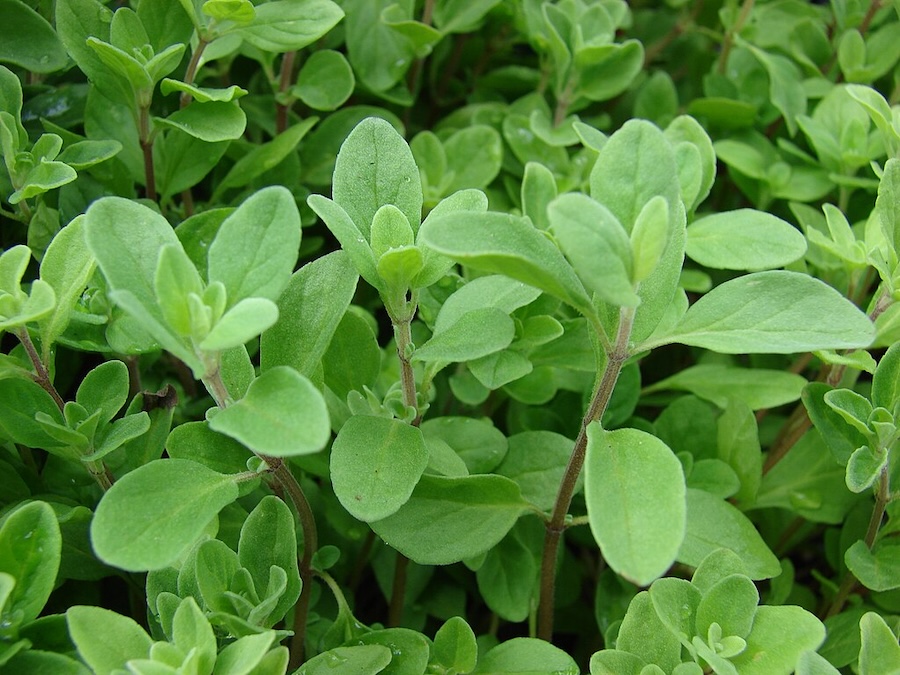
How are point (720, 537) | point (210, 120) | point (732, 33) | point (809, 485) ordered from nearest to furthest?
point (720, 537) < point (210, 120) < point (809, 485) < point (732, 33)

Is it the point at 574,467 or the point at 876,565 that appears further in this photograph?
the point at 876,565

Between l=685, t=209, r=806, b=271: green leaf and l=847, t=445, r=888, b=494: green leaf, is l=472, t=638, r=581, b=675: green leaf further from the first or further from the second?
l=685, t=209, r=806, b=271: green leaf

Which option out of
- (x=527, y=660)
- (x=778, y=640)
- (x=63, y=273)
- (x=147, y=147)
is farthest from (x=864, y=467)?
(x=147, y=147)

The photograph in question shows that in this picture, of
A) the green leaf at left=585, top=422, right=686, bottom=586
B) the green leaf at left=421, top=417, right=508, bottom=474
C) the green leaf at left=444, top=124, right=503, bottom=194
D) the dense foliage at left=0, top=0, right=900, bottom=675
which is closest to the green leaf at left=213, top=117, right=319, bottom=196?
the dense foliage at left=0, top=0, right=900, bottom=675

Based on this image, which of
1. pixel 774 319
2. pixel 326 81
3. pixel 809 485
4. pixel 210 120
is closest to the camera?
pixel 774 319

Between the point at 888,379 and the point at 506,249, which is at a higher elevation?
the point at 506,249

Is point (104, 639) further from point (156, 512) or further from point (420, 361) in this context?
point (420, 361)
